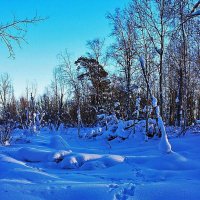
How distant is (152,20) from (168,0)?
1468 mm

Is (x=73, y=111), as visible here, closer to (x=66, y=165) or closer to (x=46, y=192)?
(x=66, y=165)

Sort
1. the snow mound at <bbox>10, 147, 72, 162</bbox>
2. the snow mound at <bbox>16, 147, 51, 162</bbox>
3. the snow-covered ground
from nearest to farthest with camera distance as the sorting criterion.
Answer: the snow-covered ground → the snow mound at <bbox>10, 147, 72, 162</bbox> → the snow mound at <bbox>16, 147, 51, 162</bbox>

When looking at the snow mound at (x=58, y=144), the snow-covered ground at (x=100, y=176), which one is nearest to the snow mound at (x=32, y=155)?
the snow-covered ground at (x=100, y=176)

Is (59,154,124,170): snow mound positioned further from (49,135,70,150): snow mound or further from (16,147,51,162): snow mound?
(49,135,70,150): snow mound

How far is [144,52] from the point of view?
18109mm

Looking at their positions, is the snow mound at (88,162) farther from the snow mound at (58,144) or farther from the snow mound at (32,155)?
the snow mound at (58,144)

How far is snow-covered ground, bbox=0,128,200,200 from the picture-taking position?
4180 millimetres

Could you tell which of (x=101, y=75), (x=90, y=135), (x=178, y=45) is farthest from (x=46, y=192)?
(x=101, y=75)

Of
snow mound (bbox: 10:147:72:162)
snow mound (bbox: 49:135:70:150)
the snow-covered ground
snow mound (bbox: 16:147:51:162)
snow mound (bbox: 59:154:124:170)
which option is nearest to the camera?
the snow-covered ground

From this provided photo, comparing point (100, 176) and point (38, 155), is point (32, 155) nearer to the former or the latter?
point (38, 155)

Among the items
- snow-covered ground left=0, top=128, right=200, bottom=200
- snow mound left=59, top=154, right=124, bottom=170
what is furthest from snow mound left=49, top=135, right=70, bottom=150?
snow mound left=59, top=154, right=124, bottom=170

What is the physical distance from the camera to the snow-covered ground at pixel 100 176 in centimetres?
418

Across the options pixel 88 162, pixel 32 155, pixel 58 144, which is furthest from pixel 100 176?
pixel 58 144

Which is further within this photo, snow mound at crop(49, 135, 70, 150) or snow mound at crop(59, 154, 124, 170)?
snow mound at crop(49, 135, 70, 150)
